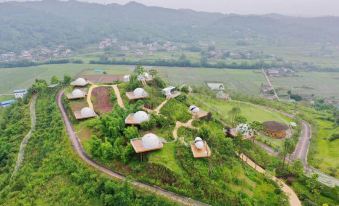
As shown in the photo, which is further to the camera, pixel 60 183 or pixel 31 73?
pixel 31 73

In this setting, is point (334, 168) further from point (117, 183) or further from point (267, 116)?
point (117, 183)

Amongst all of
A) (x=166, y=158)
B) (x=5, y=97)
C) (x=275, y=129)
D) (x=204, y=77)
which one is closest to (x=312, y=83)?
(x=204, y=77)

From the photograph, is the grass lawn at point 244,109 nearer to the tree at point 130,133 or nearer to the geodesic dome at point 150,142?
the tree at point 130,133

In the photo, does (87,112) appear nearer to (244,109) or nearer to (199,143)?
(199,143)

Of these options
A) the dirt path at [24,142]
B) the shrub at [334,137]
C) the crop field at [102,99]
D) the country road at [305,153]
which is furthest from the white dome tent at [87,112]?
the shrub at [334,137]

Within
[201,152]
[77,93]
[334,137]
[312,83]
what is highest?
[201,152]

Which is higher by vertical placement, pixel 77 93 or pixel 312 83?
pixel 77 93
